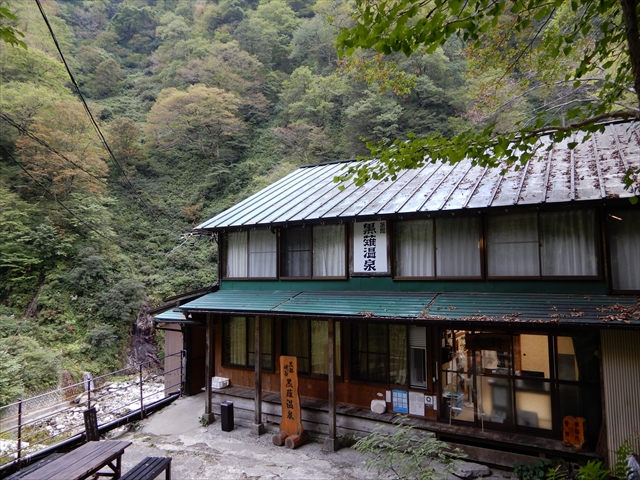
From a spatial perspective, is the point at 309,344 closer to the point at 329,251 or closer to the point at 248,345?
the point at 248,345

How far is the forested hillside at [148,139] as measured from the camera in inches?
751

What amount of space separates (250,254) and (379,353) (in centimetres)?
475

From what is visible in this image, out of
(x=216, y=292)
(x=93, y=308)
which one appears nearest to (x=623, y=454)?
(x=216, y=292)

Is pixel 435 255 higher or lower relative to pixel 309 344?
higher

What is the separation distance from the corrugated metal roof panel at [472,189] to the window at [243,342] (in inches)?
117

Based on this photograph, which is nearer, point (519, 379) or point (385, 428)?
point (519, 379)

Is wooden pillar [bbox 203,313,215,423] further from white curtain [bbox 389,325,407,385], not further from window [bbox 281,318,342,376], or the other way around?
white curtain [bbox 389,325,407,385]

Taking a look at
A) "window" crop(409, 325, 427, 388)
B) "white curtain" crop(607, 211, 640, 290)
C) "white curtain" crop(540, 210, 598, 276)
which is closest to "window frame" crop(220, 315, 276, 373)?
"window" crop(409, 325, 427, 388)

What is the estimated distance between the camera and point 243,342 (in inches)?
470

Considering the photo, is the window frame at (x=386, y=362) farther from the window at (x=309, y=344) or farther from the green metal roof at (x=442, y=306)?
the green metal roof at (x=442, y=306)

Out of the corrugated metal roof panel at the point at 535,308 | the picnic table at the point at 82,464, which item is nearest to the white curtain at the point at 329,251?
the corrugated metal roof panel at the point at 535,308

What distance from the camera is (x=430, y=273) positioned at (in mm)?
9078

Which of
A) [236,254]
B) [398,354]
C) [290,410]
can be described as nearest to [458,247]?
[398,354]

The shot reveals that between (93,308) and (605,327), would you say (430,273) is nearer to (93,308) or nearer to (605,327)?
(605,327)
